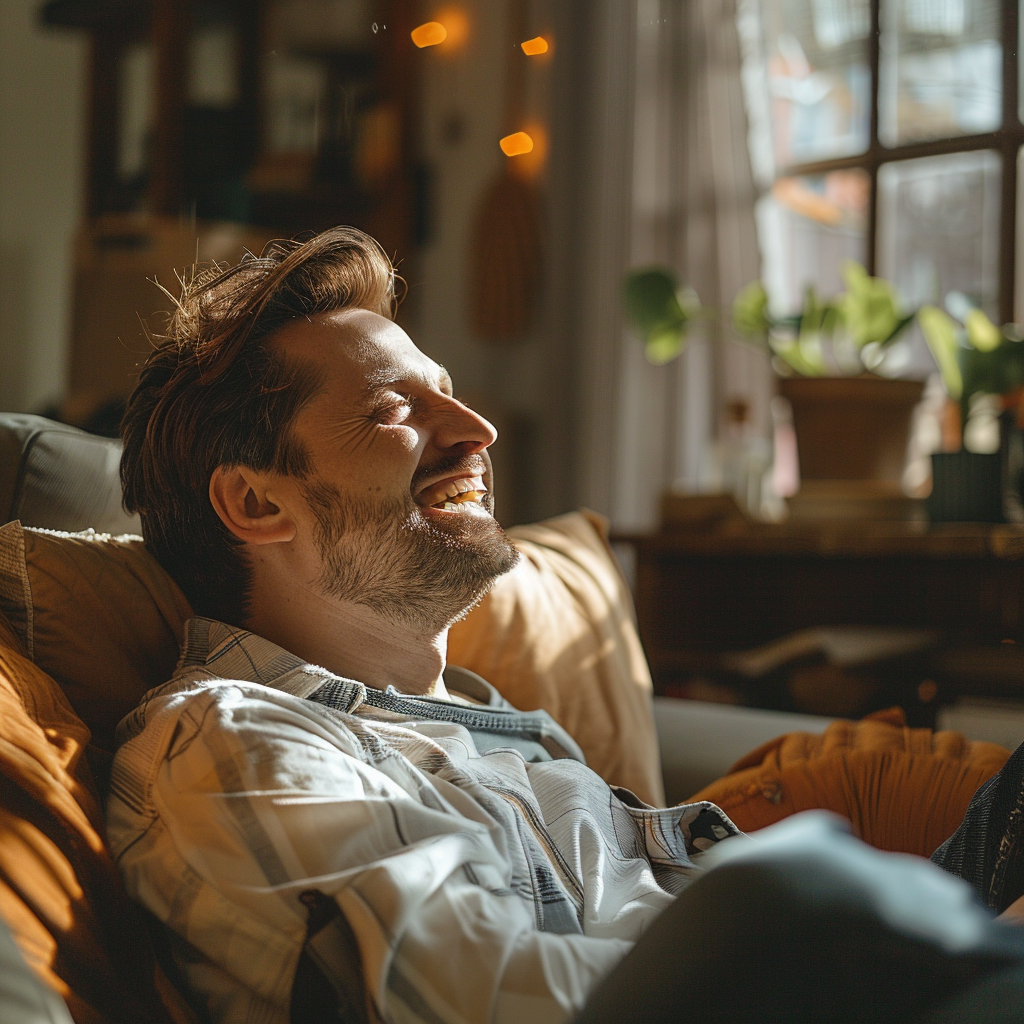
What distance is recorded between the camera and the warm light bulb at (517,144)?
3.42m

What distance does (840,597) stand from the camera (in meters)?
2.33

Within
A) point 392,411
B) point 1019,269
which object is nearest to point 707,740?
point 392,411

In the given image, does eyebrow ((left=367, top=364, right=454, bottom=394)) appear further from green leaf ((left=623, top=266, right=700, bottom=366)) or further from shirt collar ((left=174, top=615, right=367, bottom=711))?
green leaf ((left=623, top=266, right=700, bottom=366))

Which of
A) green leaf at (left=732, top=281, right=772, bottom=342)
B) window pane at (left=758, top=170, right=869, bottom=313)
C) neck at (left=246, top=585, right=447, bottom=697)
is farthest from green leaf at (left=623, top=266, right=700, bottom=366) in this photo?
neck at (left=246, top=585, right=447, bottom=697)

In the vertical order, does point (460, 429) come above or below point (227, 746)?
above

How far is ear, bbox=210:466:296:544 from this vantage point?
1064 millimetres

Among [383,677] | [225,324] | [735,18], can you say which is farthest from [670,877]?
[735,18]

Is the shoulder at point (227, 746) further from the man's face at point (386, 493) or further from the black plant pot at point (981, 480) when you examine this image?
the black plant pot at point (981, 480)

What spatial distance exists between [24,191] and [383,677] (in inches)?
146

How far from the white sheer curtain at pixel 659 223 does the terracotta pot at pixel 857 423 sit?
0.58m

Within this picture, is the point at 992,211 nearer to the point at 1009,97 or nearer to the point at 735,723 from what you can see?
the point at 1009,97

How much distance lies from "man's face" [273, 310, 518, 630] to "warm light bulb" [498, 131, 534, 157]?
8.21 feet

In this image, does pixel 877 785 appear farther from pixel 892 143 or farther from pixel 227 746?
pixel 892 143

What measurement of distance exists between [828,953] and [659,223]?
2.87 meters
